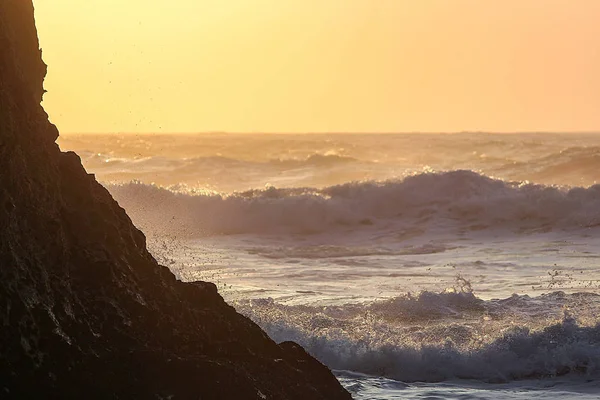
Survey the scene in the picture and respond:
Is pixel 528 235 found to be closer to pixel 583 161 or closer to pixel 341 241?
pixel 341 241

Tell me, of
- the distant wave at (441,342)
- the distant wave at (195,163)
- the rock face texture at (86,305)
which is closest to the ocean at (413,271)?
the distant wave at (441,342)

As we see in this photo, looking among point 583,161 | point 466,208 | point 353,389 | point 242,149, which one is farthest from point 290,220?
point 242,149

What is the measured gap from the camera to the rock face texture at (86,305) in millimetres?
4277

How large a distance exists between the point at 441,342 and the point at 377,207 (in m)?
18.1

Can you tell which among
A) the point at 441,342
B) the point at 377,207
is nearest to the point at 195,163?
the point at 377,207

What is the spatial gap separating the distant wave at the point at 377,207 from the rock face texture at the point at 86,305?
59.0ft

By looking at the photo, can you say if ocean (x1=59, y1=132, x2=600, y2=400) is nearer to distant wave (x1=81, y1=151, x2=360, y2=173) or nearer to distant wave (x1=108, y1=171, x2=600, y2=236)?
distant wave (x1=108, y1=171, x2=600, y2=236)

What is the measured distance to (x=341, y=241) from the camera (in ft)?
76.2

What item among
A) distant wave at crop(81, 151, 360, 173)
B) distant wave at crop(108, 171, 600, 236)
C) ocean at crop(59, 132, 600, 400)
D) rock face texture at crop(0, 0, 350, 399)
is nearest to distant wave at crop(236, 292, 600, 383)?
ocean at crop(59, 132, 600, 400)

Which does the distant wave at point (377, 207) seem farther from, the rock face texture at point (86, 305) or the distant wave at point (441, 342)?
the rock face texture at point (86, 305)

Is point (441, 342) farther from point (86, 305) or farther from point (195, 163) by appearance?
point (195, 163)

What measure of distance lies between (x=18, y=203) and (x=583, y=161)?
4373cm

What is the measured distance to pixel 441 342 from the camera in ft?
29.6

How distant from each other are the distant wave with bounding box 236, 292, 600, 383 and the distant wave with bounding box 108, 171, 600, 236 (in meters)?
13.4
